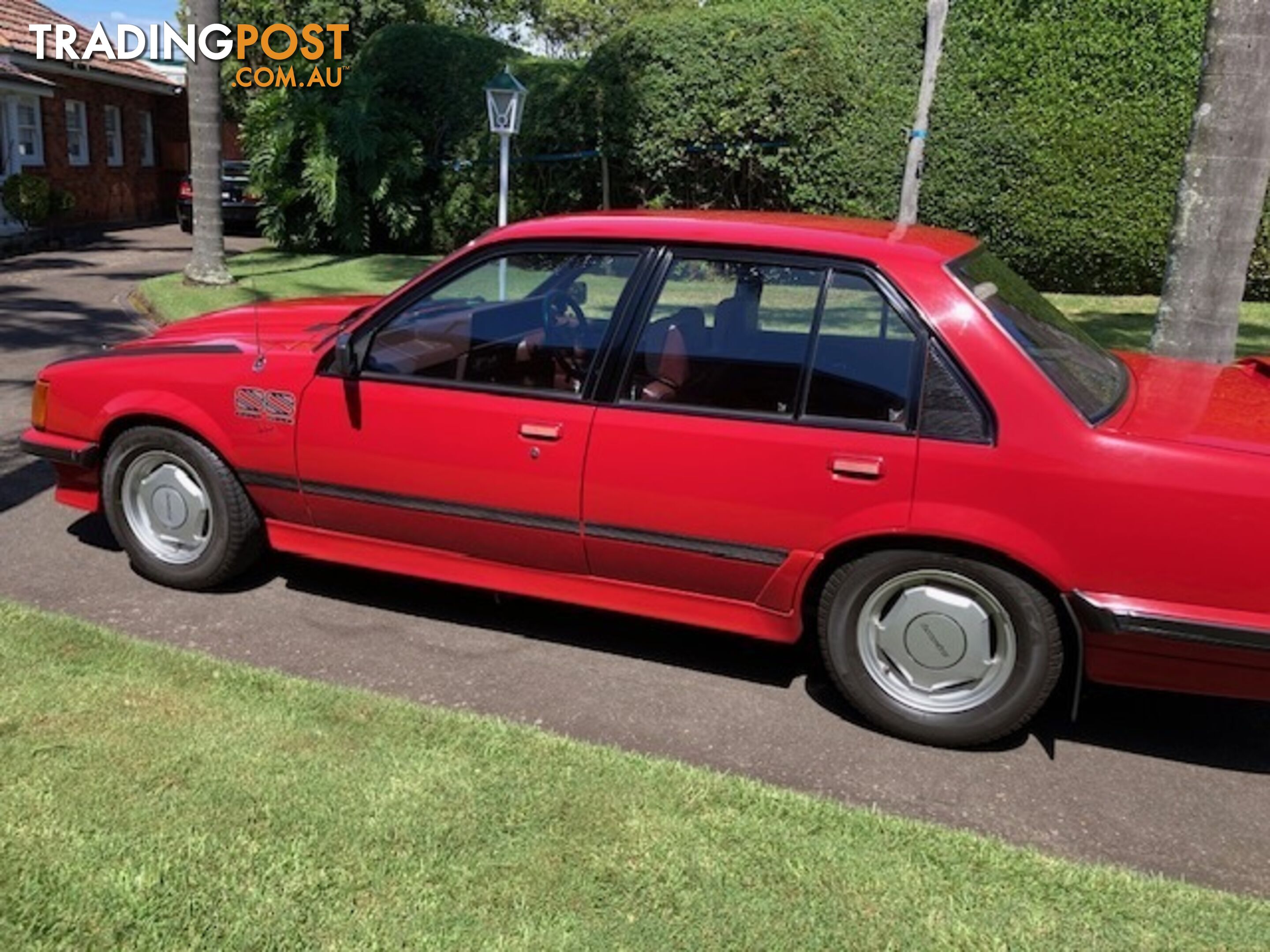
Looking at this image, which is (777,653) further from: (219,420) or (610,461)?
(219,420)

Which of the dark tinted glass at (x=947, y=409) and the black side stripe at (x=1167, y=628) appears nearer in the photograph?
the black side stripe at (x=1167, y=628)

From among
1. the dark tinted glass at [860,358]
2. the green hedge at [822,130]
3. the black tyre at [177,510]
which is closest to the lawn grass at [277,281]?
the green hedge at [822,130]

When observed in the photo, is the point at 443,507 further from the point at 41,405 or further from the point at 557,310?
the point at 41,405

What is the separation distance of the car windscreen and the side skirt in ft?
3.90

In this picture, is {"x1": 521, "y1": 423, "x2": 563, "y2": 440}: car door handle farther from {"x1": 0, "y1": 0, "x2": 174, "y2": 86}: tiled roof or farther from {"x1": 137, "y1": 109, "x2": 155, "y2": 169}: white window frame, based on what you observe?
{"x1": 137, "y1": 109, "x2": 155, "y2": 169}: white window frame

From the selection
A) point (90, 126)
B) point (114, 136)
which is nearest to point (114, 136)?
point (114, 136)

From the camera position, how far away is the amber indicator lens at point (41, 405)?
16.0 ft

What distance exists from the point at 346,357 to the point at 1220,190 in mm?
4854

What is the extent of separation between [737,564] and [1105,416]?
4.24 ft

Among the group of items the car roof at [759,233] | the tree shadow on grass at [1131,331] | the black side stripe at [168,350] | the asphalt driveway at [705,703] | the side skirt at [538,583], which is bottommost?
the asphalt driveway at [705,703]

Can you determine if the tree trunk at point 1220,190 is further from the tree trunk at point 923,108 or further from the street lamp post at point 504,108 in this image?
the street lamp post at point 504,108

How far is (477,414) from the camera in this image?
4121 mm

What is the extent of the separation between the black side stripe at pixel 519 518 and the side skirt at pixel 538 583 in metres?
0.19

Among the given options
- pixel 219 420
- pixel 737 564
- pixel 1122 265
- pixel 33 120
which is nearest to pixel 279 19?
pixel 33 120
